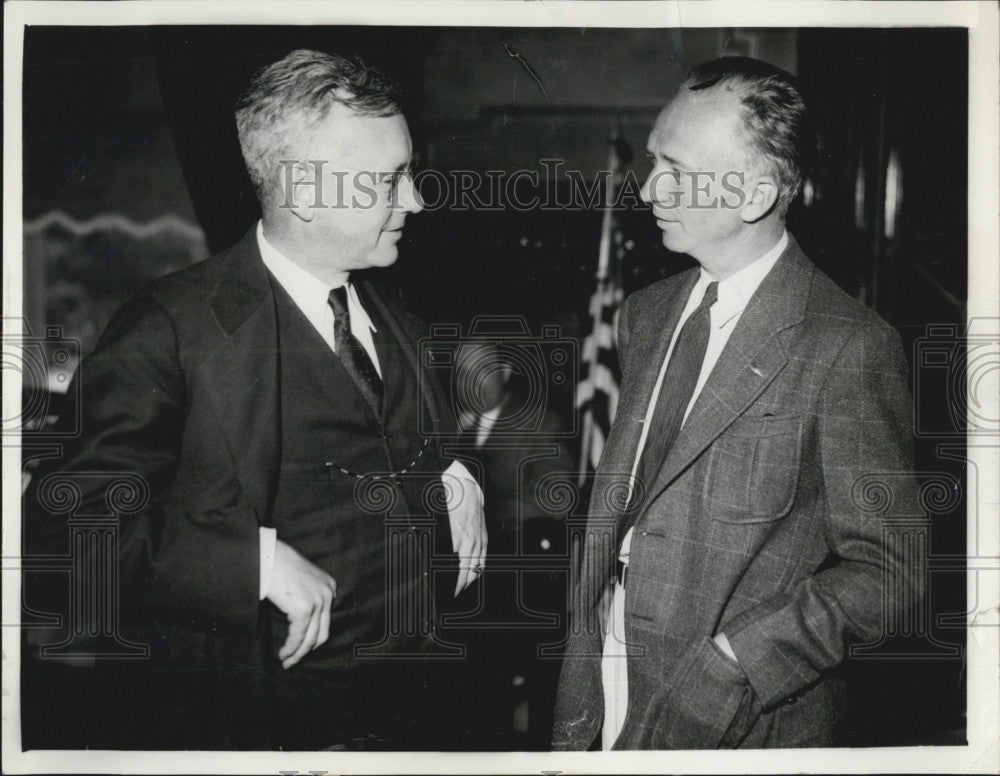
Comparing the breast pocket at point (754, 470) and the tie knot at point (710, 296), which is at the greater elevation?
the tie knot at point (710, 296)

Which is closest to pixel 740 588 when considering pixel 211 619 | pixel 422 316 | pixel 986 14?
pixel 422 316

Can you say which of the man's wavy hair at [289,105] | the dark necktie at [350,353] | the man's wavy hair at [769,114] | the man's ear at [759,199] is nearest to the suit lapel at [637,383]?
the man's ear at [759,199]

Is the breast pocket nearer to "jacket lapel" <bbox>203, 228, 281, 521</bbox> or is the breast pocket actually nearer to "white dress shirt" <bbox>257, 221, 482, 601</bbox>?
"white dress shirt" <bbox>257, 221, 482, 601</bbox>

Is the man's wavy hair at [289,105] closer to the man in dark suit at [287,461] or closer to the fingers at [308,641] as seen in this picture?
the man in dark suit at [287,461]

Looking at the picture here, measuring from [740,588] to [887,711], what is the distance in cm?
53

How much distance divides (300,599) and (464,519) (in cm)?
39

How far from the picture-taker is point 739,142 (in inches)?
78.7

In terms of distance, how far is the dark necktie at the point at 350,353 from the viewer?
2014mm

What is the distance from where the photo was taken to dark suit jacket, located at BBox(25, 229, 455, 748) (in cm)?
197

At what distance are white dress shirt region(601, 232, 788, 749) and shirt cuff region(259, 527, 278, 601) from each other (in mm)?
732

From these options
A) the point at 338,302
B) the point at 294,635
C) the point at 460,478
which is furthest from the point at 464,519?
the point at 338,302

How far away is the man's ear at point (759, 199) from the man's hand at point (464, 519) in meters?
0.83

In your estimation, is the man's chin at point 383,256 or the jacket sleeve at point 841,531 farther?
the man's chin at point 383,256

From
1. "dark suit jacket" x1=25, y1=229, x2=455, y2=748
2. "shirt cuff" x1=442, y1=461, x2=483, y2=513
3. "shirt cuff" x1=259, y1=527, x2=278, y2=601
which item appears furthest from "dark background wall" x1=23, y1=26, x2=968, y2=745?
"shirt cuff" x1=259, y1=527, x2=278, y2=601
